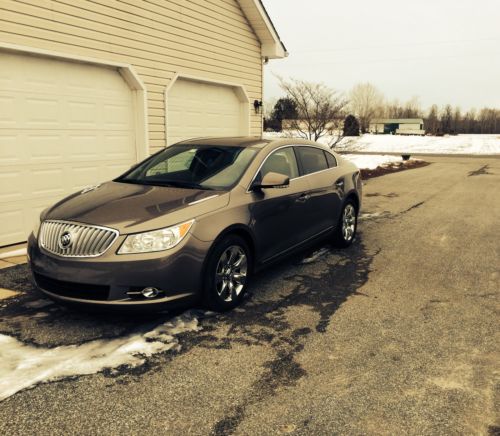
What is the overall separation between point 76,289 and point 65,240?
42 centimetres

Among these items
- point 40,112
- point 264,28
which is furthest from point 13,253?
point 264,28

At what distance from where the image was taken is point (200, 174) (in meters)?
4.96

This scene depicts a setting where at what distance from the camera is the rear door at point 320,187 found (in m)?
5.75

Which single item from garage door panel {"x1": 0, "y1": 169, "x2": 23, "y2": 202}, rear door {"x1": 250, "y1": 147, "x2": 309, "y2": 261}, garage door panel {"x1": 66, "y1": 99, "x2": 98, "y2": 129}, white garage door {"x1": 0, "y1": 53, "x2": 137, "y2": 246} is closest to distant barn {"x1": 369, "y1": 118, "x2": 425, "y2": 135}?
white garage door {"x1": 0, "y1": 53, "x2": 137, "y2": 246}

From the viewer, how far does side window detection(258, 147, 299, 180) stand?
5.11 meters

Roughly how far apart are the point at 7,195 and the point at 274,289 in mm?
4346

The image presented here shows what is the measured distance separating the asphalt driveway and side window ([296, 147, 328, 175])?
1226mm

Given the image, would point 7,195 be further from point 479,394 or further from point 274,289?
point 479,394

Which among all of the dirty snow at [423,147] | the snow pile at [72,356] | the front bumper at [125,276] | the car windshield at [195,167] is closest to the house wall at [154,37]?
the car windshield at [195,167]

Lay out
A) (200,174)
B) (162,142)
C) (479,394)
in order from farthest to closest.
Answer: (162,142) < (200,174) < (479,394)

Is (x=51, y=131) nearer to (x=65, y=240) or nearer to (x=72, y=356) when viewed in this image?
(x=65, y=240)

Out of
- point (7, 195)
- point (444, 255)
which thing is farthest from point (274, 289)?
point (7, 195)

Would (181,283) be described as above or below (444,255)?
above

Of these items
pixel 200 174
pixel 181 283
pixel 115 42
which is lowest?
pixel 181 283
